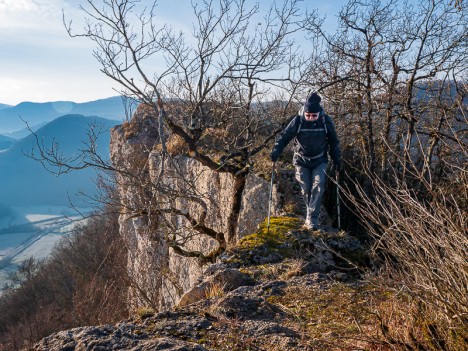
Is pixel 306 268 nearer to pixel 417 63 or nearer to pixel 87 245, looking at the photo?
pixel 417 63

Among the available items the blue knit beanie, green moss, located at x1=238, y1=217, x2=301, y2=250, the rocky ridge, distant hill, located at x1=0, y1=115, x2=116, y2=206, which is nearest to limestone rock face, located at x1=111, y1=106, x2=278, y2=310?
green moss, located at x1=238, y1=217, x2=301, y2=250

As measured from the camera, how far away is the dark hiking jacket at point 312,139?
5.93m

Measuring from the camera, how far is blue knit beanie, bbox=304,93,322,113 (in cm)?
568

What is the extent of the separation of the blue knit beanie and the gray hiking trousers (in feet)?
2.79

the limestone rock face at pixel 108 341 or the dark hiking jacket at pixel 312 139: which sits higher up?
the dark hiking jacket at pixel 312 139

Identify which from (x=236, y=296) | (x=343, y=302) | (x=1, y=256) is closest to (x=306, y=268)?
(x=343, y=302)

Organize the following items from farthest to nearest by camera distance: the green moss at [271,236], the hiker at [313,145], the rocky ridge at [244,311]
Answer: the hiker at [313,145], the green moss at [271,236], the rocky ridge at [244,311]

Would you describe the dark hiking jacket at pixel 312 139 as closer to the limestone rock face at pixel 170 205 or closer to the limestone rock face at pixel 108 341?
the limestone rock face at pixel 170 205

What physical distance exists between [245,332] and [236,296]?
0.61 meters

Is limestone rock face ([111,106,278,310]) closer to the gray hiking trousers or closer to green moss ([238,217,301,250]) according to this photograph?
green moss ([238,217,301,250])

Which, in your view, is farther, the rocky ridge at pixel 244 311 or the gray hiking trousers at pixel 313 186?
the gray hiking trousers at pixel 313 186

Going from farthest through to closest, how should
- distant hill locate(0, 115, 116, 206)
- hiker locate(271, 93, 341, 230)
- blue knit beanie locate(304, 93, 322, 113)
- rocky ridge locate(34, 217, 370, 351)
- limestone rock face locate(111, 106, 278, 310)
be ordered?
1. distant hill locate(0, 115, 116, 206)
2. limestone rock face locate(111, 106, 278, 310)
3. hiker locate(271, 93, 341, 230)
4. blue knit beanie locate(304, 93, 322, 113)
5. rocky ridge locate(34, 217, 370, 351)

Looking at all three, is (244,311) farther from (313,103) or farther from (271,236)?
(313,103)

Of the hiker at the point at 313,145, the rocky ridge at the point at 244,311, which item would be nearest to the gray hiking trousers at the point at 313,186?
the hiker at the point at 313,145
